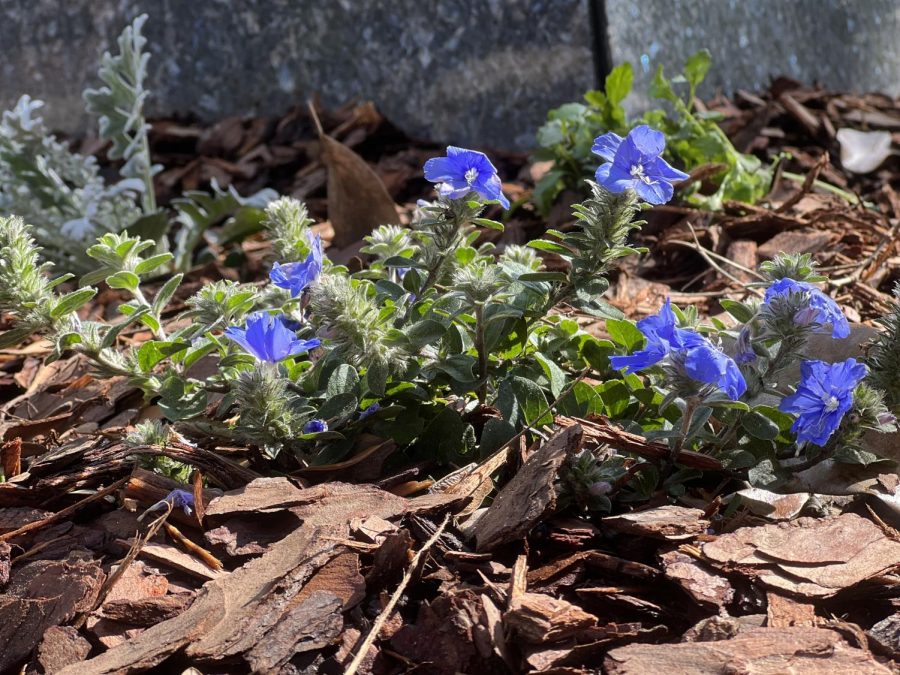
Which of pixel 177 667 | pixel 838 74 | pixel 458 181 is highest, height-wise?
pixel 458 181

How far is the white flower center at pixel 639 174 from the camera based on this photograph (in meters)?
1.63

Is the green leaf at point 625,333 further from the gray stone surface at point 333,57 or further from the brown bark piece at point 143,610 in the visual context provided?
the gray stone surface at point 333,57

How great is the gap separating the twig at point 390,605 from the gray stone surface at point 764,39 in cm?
259

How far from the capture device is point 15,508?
191cm

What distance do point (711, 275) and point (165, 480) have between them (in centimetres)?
179

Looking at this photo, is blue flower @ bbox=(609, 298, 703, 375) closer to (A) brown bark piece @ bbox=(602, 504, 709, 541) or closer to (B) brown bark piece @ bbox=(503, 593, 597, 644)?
(A) brown bark piece @ bbox=(602, 504, 709, 541)

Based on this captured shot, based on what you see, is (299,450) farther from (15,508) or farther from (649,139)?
(649,139)

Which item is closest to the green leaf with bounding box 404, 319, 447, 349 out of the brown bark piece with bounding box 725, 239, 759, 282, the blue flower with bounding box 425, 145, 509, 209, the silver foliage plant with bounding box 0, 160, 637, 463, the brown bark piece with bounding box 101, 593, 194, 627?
the silver foliage plant with bounding box 0, 160, 637, 463

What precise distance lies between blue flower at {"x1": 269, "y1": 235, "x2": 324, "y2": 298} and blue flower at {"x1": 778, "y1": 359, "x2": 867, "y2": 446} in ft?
2.86

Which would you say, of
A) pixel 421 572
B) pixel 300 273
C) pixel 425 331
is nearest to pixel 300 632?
pixel 421 572

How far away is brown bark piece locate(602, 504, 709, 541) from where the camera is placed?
1.59m

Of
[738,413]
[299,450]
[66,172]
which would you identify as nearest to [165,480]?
[299,450]

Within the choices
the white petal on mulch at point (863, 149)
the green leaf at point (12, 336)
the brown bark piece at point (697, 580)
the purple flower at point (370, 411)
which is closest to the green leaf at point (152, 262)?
the green leaf at point (12, 336)

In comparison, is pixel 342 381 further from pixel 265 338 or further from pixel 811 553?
pixel 811 553
